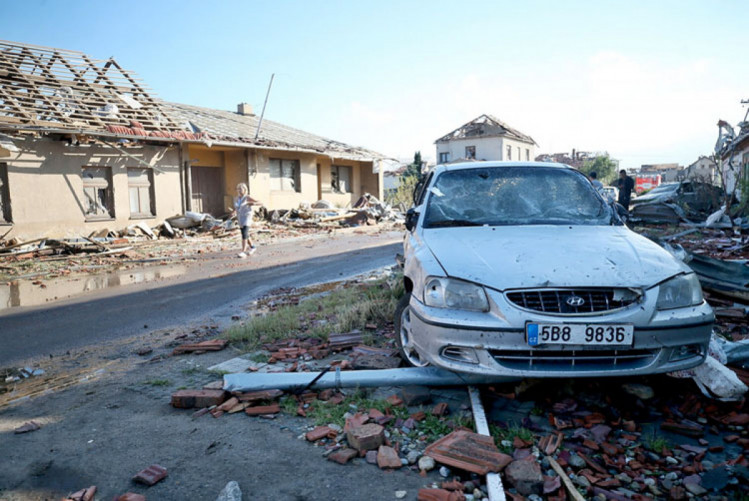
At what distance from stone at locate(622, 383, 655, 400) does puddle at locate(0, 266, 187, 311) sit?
8.45m

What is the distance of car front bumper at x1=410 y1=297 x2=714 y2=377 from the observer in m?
3.17

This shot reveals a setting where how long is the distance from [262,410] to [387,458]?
112cm

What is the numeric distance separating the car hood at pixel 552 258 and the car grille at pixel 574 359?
1.36ft

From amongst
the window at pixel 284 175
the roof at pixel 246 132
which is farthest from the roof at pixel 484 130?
the window at pixel 284 175

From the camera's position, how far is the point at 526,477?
103 inches

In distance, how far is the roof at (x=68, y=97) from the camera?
14.4 meters

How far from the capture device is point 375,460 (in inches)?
116

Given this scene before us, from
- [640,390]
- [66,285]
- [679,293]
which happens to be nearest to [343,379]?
[640,390]

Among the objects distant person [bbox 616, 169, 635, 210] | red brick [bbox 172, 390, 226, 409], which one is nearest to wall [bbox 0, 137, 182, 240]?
red brick [bbox 172, 390, 226, 409]

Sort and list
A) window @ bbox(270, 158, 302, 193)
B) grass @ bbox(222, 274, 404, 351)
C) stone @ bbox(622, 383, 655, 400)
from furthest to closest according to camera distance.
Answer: window @ bbox(270, 158, 302, 193) → grass @ bbox(222, 274, 404, 351) → stone @ bbox(622, 383, 655, 400)

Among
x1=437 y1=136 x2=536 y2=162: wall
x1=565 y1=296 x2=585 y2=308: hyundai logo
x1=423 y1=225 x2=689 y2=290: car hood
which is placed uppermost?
x1=437 y1=136 x2=536 y2=162: wall

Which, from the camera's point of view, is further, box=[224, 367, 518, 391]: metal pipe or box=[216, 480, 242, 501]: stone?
box=[224, 367, 518, 391]: metal pipe

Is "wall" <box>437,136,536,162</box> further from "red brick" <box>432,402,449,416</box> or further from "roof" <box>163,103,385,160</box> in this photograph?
"red brick" <box>432,402,449,416</box>

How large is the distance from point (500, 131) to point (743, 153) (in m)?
30.0
